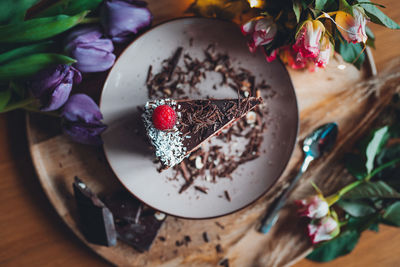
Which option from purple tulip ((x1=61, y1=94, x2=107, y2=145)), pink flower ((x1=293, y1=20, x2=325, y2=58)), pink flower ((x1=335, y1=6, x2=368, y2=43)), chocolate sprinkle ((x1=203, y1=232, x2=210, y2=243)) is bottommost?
chocolate sprinkle ((x1=203, y1=232, x2=210, y2=243))

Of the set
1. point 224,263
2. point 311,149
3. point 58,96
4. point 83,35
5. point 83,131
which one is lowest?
point 224,263

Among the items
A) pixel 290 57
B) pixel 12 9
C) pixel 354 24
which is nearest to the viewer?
pixel 354 24

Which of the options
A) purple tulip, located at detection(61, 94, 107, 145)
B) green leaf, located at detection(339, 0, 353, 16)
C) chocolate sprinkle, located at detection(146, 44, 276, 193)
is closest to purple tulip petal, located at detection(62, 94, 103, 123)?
purple tulip, located at detection(61, 94, 107, 145)

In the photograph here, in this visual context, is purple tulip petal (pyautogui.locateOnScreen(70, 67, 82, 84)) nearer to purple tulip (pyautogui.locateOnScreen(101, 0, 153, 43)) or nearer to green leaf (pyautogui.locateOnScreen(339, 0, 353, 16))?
purple tulip (pyautogui.locateOnScreen(101, 0, 153, 43))

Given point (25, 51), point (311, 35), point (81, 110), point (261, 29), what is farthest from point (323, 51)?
point (25, 51)

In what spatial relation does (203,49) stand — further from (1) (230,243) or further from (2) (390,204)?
(2) (390,204)

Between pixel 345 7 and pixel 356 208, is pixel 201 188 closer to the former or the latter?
pixel 356 208

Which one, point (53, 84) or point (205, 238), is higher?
point (53, 84)
